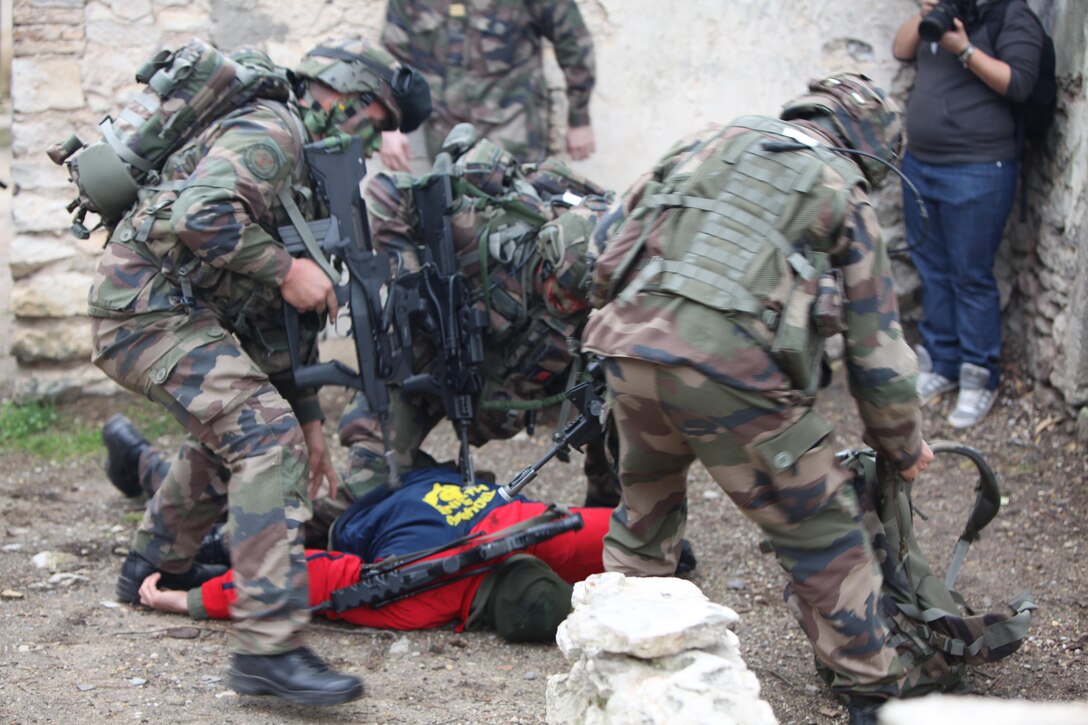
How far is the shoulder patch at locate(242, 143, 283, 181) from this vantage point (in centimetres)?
312

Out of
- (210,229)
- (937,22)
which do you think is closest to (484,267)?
(210,229)

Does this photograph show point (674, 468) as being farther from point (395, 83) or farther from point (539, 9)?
point (539, 9)

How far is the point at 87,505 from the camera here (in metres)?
4.59

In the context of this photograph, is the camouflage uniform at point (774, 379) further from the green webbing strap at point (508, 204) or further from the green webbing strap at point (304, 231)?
the green webbing strap at point (508, 204)

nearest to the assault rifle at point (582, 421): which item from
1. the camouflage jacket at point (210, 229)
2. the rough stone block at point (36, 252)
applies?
the camouflage jacket at point (210, 229)

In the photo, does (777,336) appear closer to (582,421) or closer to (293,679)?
(582,421)

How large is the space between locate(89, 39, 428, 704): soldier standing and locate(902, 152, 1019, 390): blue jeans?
2914 mm

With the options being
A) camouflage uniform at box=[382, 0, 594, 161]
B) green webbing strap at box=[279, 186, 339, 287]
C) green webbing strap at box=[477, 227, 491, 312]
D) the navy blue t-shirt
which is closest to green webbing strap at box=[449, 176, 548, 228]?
green webbing strap at box=[477, 227, 491, 312]

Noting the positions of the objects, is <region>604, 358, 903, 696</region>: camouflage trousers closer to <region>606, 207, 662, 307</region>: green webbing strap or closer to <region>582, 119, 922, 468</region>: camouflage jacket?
<region>582, 119, 922, 468</region>: camouflage jacket

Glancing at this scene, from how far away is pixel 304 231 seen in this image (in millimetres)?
3393

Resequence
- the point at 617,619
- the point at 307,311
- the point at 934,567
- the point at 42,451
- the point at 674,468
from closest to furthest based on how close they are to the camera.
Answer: the point at 617,619
the point at 674,468
the point at 307,311
the point at 934,567
the point at 42,451

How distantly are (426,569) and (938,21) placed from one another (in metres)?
3.30

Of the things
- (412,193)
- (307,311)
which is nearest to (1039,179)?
(412,193)

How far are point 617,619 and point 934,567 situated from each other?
7.23 ft
